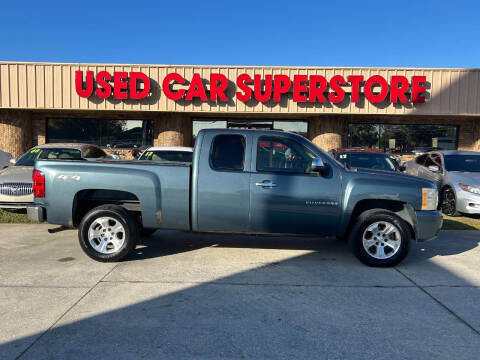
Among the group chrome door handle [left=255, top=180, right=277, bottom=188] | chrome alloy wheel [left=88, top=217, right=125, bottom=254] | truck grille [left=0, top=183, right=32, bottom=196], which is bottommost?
chrome alloy wheel [left=88, top=217, right=125, bottom=254]

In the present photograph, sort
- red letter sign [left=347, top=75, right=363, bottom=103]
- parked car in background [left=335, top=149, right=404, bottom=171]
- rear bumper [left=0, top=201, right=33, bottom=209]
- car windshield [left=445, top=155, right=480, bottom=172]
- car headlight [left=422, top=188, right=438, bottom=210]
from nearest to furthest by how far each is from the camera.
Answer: car headlight [left=422, top=188, right=438, bottom=210] < rear bumper [left=0, top=201, right=33, bottom=209] < parked car in background [left=335, top=149, right=404, bottom=171] < car windshield [left=445, top=155, right=480, bottom=172] < red letter sign [left=347, top=75, right=363, bottom=103]

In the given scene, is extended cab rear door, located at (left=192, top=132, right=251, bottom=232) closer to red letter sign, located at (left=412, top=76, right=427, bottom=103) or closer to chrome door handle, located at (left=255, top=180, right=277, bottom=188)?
chrome door handle, located at (left=255, top=180, right=277, bottom=188)

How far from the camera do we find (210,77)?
1564 centimetres

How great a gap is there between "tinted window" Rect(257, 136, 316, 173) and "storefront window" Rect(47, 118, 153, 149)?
13.4 metres

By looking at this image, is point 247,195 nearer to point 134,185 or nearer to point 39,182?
point 134,185

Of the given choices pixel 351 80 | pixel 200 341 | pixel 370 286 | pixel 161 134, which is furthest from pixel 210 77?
pixel 200 341

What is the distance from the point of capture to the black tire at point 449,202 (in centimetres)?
892

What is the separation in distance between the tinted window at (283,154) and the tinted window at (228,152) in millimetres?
267

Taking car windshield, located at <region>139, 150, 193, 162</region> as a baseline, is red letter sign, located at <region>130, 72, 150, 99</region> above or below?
above

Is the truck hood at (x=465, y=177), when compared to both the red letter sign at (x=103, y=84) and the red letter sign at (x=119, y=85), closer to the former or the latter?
the red letter sign at (x=119, y=85)

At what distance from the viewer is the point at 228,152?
17.3 feet

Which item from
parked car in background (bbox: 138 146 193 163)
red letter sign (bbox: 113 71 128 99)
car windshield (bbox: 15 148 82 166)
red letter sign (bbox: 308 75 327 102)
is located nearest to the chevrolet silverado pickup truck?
parked car in background (bbox: 138 146 193 163)

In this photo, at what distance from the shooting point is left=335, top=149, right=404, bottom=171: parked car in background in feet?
30.5

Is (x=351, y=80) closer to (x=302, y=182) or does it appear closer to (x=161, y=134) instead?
(x=161, y=134)
